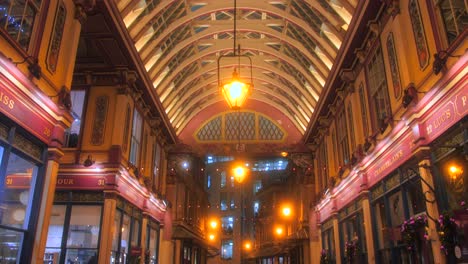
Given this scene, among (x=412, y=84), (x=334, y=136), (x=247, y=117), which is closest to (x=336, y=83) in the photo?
(x=334, y=136)

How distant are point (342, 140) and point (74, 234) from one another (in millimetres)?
10877

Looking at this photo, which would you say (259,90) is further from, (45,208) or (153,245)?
(45,208)

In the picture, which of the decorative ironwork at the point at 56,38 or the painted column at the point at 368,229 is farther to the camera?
the painted column at the point at 368,229

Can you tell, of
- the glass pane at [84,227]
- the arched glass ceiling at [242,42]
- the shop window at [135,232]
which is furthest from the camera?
the shop window at [135,232]

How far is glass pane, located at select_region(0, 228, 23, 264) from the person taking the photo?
787 centimetres

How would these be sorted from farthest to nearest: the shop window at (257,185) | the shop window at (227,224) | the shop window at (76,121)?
the shop window at (257,185), the shop window at (227,224), the shop window at (76,121)

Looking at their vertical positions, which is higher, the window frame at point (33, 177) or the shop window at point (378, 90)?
the shop window at point (378, 90)

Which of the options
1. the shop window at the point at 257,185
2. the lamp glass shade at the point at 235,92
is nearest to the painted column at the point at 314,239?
the lamp glass shade at the point at 235,92

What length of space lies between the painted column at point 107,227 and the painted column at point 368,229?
8314 millimetres

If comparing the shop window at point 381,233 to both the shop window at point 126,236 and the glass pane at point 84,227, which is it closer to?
the shop window at point 126,236

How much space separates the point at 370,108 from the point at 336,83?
339 cm

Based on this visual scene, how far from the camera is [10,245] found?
8062 millimetres

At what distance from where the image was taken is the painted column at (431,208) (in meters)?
8.20

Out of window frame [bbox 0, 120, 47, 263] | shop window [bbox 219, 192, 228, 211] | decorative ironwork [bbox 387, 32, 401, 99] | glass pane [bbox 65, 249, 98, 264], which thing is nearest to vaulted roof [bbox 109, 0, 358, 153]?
decorative ironwork [bbox 387, 32, 401, 99]
